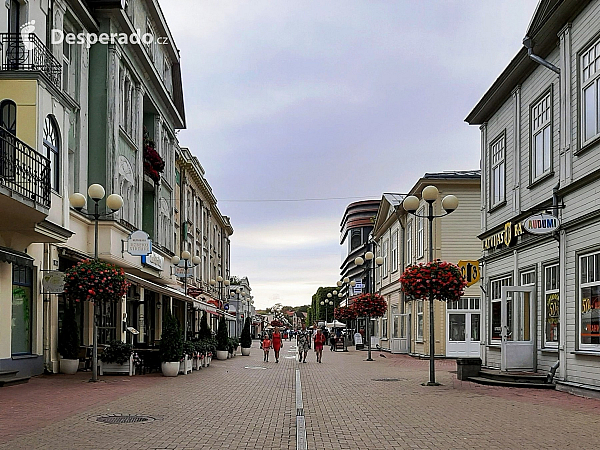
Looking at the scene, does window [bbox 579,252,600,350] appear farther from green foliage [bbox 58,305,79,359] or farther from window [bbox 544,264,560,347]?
green foliage [bbox 58,305,79,359]

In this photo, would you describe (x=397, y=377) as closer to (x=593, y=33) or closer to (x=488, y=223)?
(x=488, y=223)

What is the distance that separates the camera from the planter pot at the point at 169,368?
23.0m

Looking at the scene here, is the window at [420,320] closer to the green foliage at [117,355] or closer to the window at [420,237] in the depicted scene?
the window at [420,237]

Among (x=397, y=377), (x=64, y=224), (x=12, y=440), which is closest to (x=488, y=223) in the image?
(x=397, y=377)

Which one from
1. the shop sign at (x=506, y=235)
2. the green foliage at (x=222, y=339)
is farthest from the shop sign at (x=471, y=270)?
the green foliage at (x=222, y=339)

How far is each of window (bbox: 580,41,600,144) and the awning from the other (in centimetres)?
1328

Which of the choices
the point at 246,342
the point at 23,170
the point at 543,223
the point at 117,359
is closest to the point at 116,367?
the point at 117,359

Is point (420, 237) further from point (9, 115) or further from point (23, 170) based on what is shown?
point (23, 170)

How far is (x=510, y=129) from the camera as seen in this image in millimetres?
23562

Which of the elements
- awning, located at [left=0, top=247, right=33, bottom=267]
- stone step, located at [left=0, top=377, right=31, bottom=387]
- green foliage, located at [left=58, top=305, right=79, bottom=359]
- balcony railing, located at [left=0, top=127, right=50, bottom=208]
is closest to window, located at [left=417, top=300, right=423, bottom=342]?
green foliage, located at [left=58, top=305, right=79, bottom=359]

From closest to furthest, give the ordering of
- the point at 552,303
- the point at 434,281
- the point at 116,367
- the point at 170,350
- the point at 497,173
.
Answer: the point at 552,303 < the point at 434,281 < the point at 116,367 < the point at 170,350 < the point at 497,173

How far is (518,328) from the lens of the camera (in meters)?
22.4

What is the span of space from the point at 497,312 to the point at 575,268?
22.9 feet

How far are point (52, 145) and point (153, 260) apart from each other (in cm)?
1294
